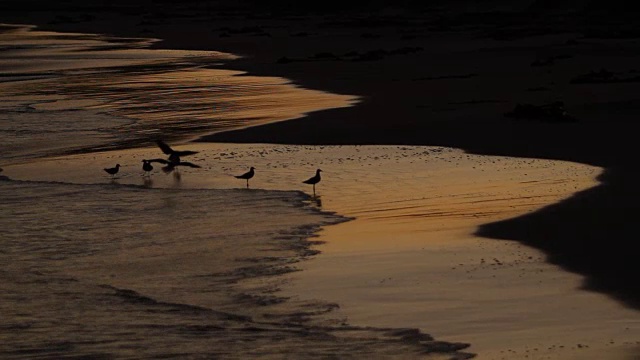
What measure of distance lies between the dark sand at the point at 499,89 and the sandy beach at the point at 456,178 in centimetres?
6

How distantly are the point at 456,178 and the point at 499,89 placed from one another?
11.7 meters

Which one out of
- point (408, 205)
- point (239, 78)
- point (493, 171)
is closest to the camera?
point (408, 205)

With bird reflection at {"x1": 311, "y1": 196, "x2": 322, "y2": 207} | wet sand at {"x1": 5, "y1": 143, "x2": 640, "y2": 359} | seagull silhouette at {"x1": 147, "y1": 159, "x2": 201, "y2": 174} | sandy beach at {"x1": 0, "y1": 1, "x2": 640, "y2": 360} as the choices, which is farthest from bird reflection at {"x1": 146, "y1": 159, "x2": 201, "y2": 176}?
bird reflection at {"x1": 311, "y1": 196, "x2": 322, "y2": 207}

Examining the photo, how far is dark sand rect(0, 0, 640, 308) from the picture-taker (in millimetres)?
13203

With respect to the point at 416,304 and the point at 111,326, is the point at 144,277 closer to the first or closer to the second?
the point at 111,326

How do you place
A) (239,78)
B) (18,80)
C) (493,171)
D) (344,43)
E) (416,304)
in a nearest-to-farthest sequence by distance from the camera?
(416,304)
(493,171)
(239,78)
(18,80)
(344,43)

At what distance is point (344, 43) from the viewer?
163 feet

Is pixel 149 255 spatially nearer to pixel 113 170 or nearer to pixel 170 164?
pixel 113 170

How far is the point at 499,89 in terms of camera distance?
28344 mm

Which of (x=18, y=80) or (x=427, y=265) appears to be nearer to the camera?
(x=427, y=265)

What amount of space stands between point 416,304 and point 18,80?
30935 millimetres

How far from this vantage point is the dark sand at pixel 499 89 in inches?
520

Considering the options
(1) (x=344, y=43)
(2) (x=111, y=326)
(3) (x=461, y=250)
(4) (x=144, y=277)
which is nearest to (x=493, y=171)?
(3) (x=461, y=250)

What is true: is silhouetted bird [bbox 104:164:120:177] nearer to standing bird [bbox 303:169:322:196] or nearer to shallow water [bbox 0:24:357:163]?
standing bird [bbox 303:169:322:196]
